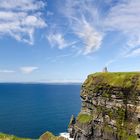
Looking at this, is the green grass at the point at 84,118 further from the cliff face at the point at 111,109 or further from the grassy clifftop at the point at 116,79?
the grassy clifftop at the point at 116,79

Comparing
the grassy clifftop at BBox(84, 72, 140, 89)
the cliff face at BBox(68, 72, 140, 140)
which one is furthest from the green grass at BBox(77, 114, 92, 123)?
the grassy clifftop at BBox(84, 72, 140, 89)

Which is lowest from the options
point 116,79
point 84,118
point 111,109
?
point 84,118

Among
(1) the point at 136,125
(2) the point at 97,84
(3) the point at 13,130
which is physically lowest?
(3) the point at 13,130

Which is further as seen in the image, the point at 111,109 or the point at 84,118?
the point at 84,118

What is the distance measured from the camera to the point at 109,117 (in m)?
110

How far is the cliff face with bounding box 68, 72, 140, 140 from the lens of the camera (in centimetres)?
10206

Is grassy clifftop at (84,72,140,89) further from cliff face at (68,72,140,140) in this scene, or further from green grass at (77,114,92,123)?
green grass at (77,114,92,123)

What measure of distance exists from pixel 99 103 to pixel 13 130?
56.0 metres

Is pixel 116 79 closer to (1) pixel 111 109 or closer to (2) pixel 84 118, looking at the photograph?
(1) pixel 111 109

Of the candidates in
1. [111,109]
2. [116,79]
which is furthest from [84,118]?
[116,79]

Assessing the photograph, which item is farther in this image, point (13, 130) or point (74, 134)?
point (13, 130)

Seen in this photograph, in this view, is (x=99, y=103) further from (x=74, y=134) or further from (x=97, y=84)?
(x=74, y=134)

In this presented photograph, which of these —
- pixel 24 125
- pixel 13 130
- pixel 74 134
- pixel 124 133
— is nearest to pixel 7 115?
pixel 24 125

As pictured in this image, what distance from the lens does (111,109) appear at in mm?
109750
